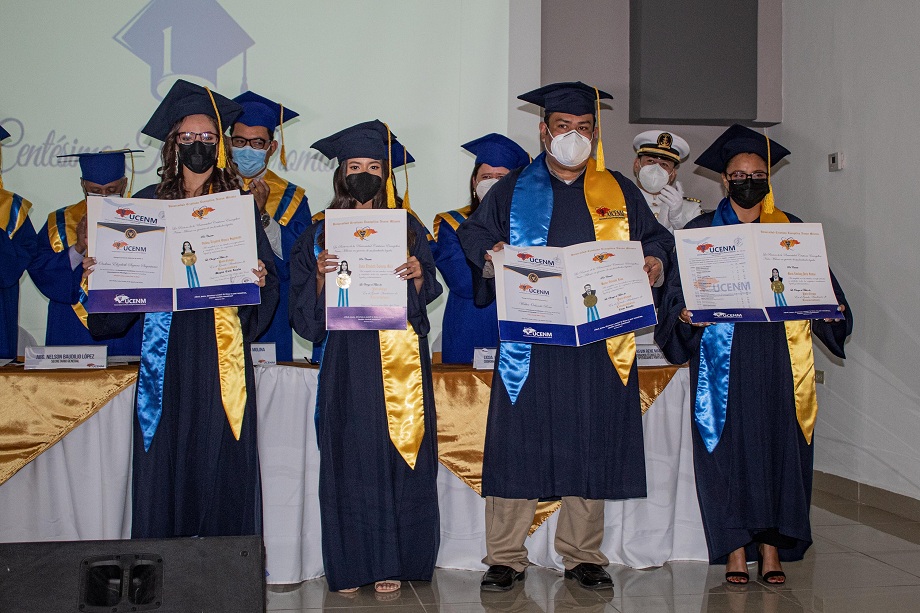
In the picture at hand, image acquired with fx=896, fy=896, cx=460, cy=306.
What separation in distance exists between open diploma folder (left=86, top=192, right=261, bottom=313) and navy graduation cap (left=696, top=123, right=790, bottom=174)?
6.94 feet

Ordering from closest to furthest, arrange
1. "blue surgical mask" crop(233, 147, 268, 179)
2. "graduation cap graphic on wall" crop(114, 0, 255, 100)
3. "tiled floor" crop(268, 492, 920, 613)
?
"tiled floor" crop(268, 492, 920, 613)
"blue surgical mask" crop(233, 147, 268, 179)
"graduation cap graphic on wall" crop(114, 0, 255, 100)

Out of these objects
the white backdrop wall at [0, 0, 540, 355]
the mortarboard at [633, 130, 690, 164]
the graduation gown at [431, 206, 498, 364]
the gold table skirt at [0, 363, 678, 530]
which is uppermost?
the white backdrop wall at [0, 0, 540, 355]

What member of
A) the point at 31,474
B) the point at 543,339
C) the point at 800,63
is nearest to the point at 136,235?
the point at 31,474

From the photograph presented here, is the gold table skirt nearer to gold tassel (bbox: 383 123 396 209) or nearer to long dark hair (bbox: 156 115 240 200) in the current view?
long dark hair (bbox: 156 115 240 200)

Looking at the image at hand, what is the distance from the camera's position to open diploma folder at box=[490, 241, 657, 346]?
3.56 m

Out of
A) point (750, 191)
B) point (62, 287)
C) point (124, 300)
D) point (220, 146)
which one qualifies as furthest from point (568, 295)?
point (62, 287)

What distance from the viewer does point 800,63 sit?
634 centimetres

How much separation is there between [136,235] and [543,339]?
5.24 feet

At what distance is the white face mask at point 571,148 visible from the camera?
147 inches

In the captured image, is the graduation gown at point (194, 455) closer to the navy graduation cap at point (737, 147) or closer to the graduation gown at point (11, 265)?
the graduation gown at point (11, 265)

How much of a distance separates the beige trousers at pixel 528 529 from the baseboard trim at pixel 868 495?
2.34m

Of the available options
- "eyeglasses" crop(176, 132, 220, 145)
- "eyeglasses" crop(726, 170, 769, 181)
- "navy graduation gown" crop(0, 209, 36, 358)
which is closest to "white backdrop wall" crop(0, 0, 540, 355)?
"navy graduation gown" crop(0, 209, 36, 358)

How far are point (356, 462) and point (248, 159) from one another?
6.19ft

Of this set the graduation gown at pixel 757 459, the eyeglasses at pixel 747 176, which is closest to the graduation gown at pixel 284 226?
the graduation gown at pixel 757 459
